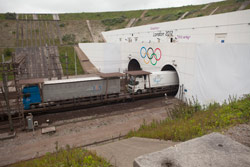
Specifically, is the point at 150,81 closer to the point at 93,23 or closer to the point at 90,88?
the point at 90,88

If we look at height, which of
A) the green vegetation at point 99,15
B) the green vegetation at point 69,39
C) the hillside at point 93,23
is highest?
the green vegetation at point 99,15

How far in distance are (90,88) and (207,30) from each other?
15.9 metres

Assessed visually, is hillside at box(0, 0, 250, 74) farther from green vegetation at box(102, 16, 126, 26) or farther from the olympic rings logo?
the olympic rings logo

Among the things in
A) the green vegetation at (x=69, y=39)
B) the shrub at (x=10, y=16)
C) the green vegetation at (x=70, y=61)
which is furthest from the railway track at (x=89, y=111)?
the shrub at (x=10, y=16)

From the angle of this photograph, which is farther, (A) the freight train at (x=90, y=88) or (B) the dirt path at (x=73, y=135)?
(A) the freight train at (x=90, y=88)

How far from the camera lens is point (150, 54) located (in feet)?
88.7

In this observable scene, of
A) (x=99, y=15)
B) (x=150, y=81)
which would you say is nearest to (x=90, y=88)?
(x=150, y=81)

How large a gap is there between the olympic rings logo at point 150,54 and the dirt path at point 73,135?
985 centimetres

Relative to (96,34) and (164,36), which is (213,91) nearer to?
(164,36)

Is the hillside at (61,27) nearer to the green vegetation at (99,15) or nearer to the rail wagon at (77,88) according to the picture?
the green vegetation at (99,15)

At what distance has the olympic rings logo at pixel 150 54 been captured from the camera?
83.6 feet

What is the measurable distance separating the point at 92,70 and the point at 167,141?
107 feet

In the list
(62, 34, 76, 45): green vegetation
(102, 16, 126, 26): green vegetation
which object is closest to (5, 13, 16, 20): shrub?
(62, 34, 76, 45): green vegetation

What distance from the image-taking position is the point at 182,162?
10.6 feet
